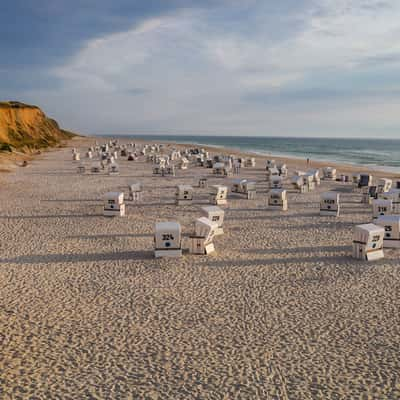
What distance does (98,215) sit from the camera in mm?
18766

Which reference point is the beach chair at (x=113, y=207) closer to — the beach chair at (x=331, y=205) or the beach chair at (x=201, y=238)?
the beach chair at (x=201, y=238)

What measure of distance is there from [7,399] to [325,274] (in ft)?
27.5

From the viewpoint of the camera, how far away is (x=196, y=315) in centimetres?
891

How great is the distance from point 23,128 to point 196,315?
70.1 m

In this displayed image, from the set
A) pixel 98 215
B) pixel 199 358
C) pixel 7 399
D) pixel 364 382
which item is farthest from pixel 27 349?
pixel 98 215

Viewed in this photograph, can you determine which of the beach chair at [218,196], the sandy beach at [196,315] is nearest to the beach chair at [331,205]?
the sandy beach at [196,315]

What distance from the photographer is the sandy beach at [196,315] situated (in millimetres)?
6562

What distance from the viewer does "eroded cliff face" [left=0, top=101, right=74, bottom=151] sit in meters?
58.4

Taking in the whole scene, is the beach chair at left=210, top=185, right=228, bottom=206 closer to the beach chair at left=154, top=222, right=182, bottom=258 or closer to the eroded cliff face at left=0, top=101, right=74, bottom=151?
the beach chair at left=154, top=222, right=182, bottom=258

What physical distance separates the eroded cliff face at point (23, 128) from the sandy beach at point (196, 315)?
45076mm

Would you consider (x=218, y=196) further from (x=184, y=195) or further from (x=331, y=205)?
(x=331, y=205)

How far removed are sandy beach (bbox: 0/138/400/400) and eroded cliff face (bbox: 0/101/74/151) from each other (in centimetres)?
4508

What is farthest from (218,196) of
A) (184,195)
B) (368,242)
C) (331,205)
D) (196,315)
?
(196,315)

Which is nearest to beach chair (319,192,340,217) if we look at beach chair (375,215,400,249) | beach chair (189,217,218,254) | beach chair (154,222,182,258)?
beach chair (375,215,400,249)
